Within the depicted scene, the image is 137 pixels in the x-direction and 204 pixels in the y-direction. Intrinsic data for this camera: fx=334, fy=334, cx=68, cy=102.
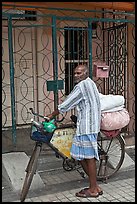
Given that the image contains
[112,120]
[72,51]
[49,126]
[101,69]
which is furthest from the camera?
[72,51]

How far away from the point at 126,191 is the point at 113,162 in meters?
0.86

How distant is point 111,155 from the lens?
5375 mm

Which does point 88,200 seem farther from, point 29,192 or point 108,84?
point 108,84

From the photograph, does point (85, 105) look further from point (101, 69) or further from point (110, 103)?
point (101, 69)

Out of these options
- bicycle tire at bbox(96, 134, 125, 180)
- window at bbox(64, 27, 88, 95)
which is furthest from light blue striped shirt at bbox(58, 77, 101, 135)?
window at bbox(64, 27, 88, 95)

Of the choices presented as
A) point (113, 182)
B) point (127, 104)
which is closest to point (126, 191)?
point (113, 182)

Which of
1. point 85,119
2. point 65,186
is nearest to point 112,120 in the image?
point 85,119

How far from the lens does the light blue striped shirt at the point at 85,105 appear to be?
4262mm

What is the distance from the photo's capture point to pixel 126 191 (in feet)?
15.0

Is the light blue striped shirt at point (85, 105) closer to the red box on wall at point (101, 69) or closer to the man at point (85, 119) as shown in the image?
the man at point (85, 119)

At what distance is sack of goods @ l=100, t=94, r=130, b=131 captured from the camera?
15.0ft

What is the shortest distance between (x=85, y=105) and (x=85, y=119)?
0.59ft

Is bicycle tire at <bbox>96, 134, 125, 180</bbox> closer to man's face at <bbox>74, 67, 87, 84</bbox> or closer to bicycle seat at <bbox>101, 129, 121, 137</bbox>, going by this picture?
bicycle seat at <bbox>101, 129, 121, 137</bbox>

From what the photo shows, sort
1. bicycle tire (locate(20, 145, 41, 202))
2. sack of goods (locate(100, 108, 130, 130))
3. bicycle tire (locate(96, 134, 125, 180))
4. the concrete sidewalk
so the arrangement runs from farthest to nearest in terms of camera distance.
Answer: bicycle tire (locate(96, 134, 125, 180)), sack of goods (locate(100, 108, 130, 130)), the concrete sidewalk, bicycle tire (locate(20, 145, 41, 202))
